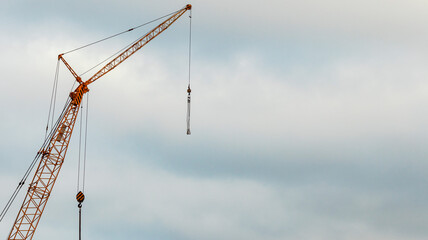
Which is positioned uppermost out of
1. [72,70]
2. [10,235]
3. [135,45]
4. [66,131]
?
[135,45]

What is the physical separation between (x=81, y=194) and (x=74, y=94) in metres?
27.7

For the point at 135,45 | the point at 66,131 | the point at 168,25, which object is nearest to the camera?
the point at 66,131

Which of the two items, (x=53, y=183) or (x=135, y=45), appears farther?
(x=135, y=45)

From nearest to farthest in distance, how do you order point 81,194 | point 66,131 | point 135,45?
point 81,194 → point 66,131 → point 135,45

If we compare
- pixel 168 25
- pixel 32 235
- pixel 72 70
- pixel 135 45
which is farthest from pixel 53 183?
pixel 168 25

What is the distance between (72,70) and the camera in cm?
15475

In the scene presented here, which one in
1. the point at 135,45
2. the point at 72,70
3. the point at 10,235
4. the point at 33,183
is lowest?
the point at 10,235

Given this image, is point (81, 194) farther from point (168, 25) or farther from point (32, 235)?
point (168, 25)

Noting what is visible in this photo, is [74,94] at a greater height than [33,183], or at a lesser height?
greater

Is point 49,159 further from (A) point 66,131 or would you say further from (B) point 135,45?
(B) point 135,45

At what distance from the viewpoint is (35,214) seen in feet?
483

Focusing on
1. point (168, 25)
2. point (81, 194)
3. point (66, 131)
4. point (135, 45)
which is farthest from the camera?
point (168, 25)

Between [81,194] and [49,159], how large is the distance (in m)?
14.7

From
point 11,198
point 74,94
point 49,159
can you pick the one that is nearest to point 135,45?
point 74,94
